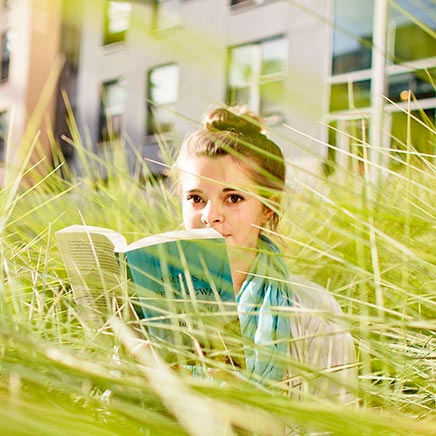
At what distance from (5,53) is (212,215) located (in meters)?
8.37

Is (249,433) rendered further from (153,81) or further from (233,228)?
(153,81)

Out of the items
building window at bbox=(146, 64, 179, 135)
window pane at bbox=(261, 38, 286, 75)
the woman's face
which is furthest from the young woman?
building window at bbox=(146, 64, 179, 135)

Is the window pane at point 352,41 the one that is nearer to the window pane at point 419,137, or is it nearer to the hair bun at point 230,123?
the window pane at point 419,137

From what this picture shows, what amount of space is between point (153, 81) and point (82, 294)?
6255mm

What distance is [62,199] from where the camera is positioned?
856 mm

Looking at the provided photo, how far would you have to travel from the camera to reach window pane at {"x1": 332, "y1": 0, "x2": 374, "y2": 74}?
14.3 feet

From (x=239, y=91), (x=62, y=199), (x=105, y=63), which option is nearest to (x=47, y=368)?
(x=62, y=199)

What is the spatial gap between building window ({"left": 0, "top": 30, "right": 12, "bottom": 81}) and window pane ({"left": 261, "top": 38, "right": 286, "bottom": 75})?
395 cm

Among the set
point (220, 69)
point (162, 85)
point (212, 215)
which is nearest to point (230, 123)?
point (212, 215)

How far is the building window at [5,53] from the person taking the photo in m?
8.16

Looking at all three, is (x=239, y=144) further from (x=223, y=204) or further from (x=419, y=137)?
(x=419, y=137)

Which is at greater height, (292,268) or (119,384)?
(292,268)

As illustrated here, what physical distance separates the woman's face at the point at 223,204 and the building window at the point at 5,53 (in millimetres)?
7959

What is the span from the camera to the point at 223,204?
659mm
